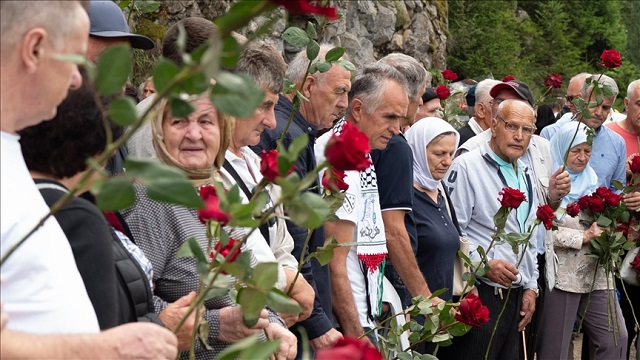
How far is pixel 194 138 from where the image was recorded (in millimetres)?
2990

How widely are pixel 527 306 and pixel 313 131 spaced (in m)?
2.28

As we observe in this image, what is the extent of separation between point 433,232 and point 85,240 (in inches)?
139

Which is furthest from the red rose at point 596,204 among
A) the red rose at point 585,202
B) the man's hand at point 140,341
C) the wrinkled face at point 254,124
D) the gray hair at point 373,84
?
the man's hand at point 140,341

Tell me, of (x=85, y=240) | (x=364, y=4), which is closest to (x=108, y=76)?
(x=85, y=240)

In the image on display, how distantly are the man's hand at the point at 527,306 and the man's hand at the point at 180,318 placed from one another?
388 cm

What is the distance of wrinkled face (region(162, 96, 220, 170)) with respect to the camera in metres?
3.00

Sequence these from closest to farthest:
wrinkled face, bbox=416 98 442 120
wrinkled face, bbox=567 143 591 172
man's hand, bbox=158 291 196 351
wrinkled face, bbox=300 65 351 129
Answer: man's hand, bbox=158 291 196 351 < wrinkled face, bbox=300 65 351 129 < wrinkled face, bbox=567 143 591 172 < wrinkled face, bbox=416 98 442 120

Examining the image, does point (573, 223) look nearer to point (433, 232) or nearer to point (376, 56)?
point (433, 232)

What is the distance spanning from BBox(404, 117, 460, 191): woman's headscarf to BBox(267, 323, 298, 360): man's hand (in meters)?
2.52

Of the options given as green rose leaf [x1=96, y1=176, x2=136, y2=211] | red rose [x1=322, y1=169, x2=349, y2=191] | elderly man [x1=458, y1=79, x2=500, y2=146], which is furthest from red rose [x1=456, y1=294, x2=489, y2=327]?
elderly man [x1=458, y1=79, x2=500, y2=146]

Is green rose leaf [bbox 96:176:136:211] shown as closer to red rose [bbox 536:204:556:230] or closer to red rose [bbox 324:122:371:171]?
red rose [bbox 324:122:371:171]

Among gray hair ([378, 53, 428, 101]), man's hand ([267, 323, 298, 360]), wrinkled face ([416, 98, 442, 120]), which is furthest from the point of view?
wrinkled face ([416, 98, 442, 120])

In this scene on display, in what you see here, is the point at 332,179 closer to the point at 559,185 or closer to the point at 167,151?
the point at 167,151

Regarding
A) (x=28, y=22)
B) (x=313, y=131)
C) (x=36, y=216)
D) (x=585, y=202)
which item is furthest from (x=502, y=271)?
(x=28, y=22)
